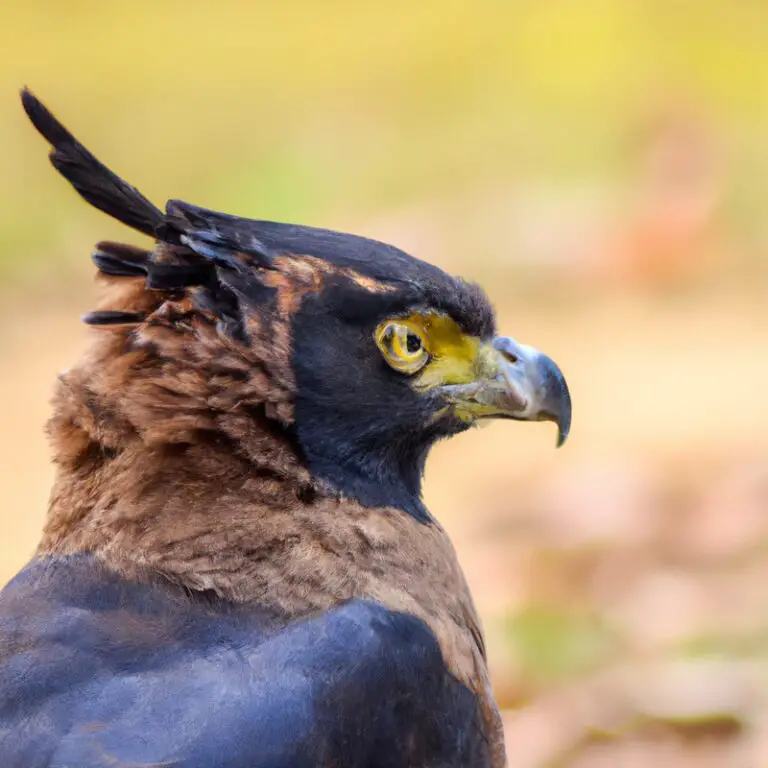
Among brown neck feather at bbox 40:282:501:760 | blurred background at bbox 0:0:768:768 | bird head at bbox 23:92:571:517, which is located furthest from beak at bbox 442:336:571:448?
blurred background at bbox 0:0:768:768

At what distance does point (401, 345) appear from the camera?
283 cm

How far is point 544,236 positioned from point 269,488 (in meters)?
6.83

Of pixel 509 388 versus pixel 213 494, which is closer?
pixel 213 494

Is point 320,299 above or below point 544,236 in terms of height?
below

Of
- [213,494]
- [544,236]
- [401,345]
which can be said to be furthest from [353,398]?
[544,236]

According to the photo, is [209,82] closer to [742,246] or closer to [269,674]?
[742,246]

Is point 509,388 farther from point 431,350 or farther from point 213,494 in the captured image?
point 213,494

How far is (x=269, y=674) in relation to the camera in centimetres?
245

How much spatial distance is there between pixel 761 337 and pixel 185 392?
18.3 ft

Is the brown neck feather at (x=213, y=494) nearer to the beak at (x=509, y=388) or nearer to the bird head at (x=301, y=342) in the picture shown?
the bird head at (x=301, y=342)

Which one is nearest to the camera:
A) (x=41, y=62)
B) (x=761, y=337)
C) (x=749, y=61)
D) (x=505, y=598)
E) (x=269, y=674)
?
(x=269, y=674)

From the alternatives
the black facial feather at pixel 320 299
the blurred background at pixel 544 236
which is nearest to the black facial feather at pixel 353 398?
the black facial feather at pixel 320 299

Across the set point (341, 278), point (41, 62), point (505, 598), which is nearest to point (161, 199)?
point (41, 62)

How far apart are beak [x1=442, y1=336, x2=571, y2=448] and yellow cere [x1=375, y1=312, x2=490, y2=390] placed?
0.01 m
